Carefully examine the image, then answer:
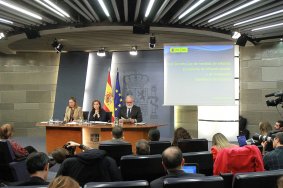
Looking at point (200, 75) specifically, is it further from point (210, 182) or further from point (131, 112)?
point (210, 182)

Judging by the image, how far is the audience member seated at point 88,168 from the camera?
10.2ft

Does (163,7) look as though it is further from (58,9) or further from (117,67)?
(117,67)

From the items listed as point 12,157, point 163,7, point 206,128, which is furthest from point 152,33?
point 12,157

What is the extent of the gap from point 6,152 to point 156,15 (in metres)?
3.91

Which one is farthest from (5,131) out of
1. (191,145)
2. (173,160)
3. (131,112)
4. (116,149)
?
(173,160)

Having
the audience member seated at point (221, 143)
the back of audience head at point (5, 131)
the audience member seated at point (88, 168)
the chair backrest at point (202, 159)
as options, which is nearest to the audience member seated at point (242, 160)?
the chair backrest at point (202, 159)

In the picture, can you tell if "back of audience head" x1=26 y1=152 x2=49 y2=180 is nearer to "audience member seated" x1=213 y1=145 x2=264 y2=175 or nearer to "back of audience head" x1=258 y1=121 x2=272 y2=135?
"audience member seated" x1=213 y1=145 x2=264 y2=175

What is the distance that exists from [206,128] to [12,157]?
6.05 metres

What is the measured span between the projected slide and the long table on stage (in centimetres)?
202

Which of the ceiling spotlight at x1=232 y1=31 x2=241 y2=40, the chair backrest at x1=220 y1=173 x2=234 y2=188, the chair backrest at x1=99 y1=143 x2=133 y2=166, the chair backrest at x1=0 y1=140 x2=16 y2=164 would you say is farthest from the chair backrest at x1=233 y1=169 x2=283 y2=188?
the ceiling spotlight at x1=232 y1=31 x2=241 y2=40

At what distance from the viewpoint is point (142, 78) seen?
1070 cm

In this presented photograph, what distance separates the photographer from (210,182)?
2.09 meters

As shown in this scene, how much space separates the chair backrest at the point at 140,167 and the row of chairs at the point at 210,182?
1014mm

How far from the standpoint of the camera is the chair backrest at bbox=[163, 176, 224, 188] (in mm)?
2018
